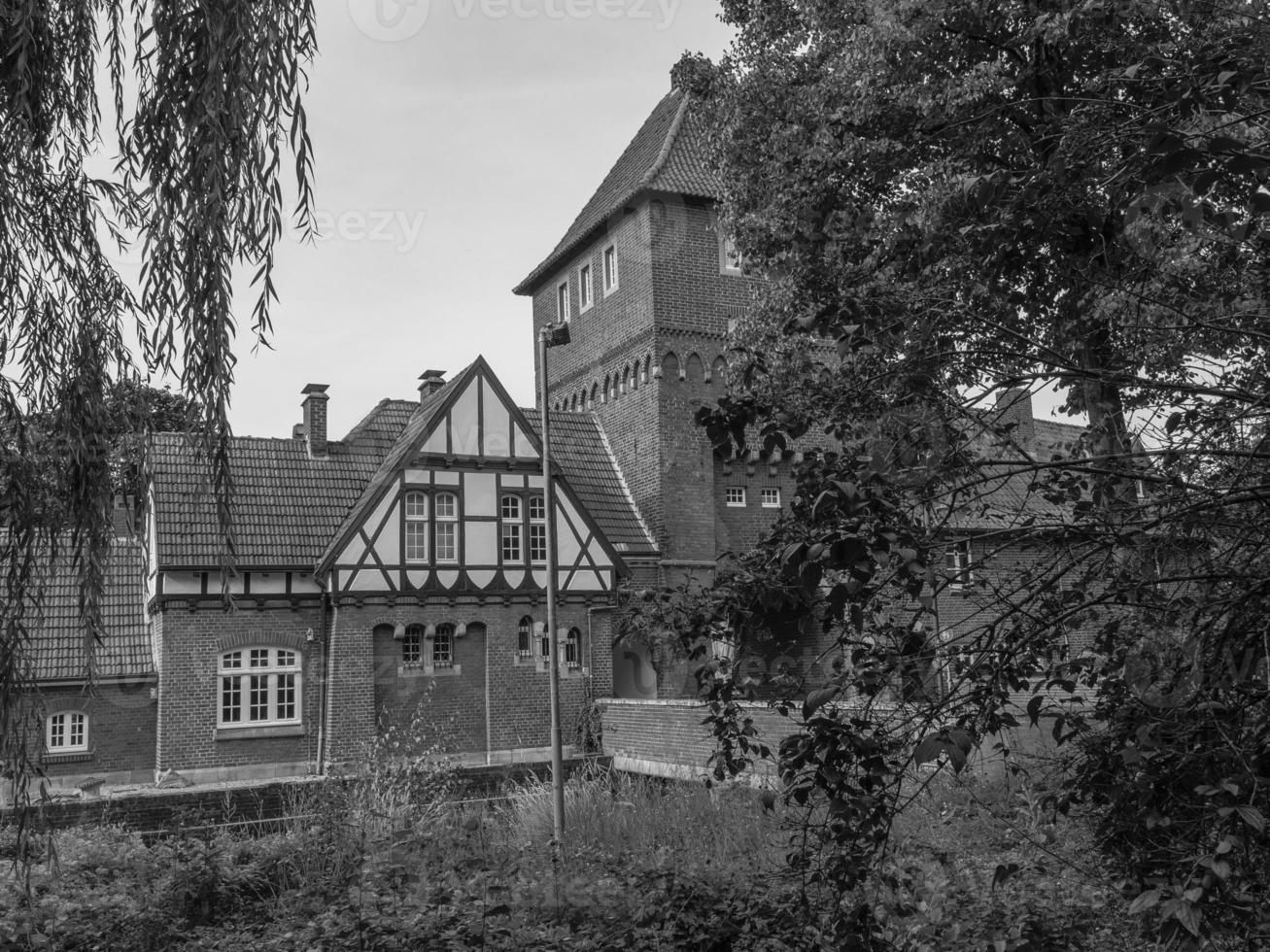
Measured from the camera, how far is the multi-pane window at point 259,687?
23.6m

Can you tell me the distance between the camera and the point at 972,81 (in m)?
12.2

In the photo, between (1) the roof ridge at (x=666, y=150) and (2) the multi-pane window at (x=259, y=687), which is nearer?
(2) the multi-pane window at (x=259, y=687)

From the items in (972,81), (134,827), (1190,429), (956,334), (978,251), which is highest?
(972,81)

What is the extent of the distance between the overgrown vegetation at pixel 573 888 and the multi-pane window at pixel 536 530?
41.8 ft

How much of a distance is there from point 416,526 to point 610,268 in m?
9.17

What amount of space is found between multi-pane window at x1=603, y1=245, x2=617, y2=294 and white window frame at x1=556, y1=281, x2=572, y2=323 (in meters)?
2.23

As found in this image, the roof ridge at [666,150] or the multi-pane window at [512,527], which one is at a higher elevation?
the roof ridge at [666,150]

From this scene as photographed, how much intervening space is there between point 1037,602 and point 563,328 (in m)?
12.9

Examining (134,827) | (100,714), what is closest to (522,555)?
(100,714)

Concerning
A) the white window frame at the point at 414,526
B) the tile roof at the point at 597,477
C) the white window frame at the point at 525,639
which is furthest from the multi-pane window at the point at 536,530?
the white window frame at the point at 414,526

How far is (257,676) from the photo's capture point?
23.8 m

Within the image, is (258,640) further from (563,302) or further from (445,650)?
(563,302)

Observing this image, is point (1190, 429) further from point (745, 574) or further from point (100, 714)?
point (100, 714)

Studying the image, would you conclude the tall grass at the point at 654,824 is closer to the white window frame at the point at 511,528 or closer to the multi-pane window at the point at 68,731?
the white window frame at the point at 511,528
